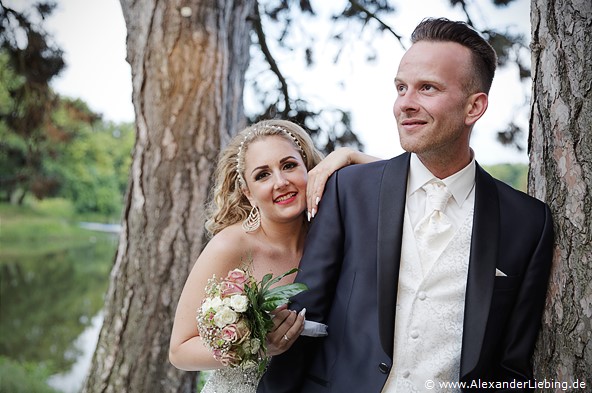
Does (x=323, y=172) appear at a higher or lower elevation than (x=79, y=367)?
higher

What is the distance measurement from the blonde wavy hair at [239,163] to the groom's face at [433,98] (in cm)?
94

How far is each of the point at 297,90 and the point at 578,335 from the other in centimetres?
487

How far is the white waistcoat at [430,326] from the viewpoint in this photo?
6.80 ft

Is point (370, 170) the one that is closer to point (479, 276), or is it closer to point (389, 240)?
point (389, 240)

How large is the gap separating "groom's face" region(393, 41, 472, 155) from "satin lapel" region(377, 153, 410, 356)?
6.4 inches

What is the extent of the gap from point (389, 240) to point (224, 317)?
0.68 metres

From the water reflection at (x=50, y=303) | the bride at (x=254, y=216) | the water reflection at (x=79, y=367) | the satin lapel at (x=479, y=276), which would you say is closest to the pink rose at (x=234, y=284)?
the bride at (x=254, y=216)

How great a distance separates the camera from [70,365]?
1504 centimetres

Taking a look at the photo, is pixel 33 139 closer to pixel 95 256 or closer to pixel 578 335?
pixel 578 335

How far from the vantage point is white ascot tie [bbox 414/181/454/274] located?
2.13 meters

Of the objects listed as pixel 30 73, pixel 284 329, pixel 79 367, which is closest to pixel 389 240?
pixel 284 329

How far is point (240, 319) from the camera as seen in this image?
2.02 m

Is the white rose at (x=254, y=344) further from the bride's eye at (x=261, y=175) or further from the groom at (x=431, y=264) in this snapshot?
the bride's eye at (x=261, y=175)

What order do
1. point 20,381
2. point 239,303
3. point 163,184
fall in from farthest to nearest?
point 20,381, point 163,184, point 239,303
